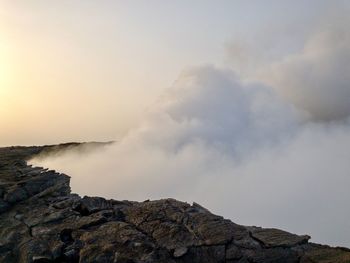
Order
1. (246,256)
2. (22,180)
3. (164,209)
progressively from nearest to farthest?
(246,256)
(164,209)
(22,180)

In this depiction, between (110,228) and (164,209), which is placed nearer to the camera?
(110,228)

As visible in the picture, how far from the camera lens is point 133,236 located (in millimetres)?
31109

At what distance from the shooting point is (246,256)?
29.0 metres

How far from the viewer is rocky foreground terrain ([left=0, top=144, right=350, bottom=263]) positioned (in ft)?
95.7

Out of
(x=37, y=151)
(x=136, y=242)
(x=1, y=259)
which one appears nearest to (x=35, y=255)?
(x=1, y=259)

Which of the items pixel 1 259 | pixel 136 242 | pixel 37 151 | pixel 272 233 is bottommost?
pixel 1 259

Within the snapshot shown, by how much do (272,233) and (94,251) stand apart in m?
14.9

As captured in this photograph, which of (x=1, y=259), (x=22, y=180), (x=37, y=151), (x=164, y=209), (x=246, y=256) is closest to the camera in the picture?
(x=246, y=256)

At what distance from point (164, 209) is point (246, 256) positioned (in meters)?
9.46

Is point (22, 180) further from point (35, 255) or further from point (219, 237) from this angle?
point (219, 237)

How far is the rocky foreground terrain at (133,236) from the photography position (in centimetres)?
2916

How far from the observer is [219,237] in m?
30.7

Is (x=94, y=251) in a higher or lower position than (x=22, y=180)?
lower

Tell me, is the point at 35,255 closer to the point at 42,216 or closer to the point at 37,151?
the point at 42,216
